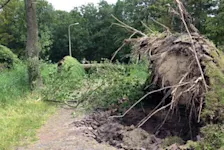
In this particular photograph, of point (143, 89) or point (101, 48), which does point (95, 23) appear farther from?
point (143, 89)

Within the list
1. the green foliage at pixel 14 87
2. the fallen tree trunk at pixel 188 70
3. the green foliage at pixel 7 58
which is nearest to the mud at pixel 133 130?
the fallen tree trunk at pixel 188 70

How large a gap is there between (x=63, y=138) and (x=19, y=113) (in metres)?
2.30

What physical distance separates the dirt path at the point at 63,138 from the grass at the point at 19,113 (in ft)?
0.69

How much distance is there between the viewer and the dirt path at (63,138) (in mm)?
5305

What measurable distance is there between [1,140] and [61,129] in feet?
4.12

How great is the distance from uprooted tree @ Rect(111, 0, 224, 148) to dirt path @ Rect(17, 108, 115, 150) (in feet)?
2.93

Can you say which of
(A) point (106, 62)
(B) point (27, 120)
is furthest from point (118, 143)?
(A) point (106, 62)

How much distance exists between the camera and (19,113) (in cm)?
773

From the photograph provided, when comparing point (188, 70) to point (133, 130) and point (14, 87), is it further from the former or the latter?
point (14, 87)

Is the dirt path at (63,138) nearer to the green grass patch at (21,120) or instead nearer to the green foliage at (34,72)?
the green grass patch at (21,120)

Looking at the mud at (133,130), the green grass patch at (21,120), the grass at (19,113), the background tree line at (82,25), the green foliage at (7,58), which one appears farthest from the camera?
the background tree line at (82,25)

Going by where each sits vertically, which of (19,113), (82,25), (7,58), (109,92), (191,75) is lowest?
(19,113)

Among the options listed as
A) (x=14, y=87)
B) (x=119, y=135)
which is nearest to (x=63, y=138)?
(x=119, y=135)

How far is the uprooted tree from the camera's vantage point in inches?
211
